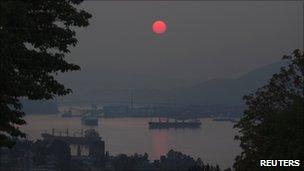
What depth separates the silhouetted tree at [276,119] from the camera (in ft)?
54.6

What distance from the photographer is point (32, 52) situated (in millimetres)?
10836

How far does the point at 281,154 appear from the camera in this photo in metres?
16.4

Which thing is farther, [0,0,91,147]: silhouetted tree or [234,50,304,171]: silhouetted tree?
[234,50,304,171]: silhouetted tree

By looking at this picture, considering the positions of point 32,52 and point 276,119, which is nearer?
point 32,52

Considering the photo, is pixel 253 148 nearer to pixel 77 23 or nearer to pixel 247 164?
pixel 247 164

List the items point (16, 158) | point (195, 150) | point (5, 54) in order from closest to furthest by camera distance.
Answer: point (5, 54) → point (16, 158) → point (195, 150)

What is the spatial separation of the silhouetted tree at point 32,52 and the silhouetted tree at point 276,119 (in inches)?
294

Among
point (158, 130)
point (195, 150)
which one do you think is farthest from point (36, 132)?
point (195, 150)

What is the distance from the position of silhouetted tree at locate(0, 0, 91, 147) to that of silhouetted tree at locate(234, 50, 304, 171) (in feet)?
24.5

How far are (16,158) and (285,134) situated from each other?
6813 centimetres

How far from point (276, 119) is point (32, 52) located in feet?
28.5

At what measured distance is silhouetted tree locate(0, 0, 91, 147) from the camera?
956 cm

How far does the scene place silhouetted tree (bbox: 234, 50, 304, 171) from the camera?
1664cm

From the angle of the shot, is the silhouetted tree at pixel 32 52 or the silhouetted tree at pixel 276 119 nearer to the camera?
the silhouetted tree at pixel 32 52
